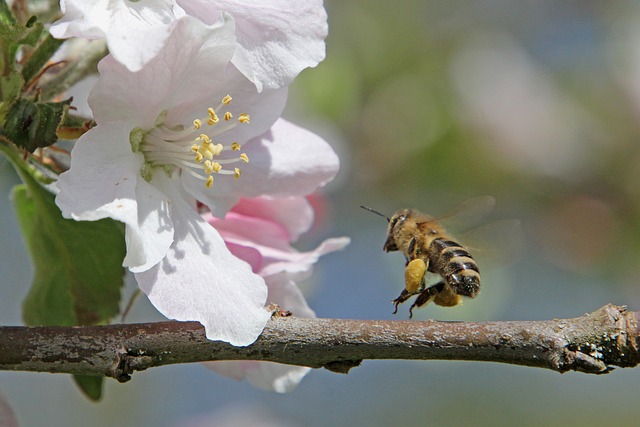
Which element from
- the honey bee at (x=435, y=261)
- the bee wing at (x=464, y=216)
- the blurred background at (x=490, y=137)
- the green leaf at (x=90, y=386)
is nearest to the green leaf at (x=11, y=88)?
the green leaf at (x=90, y=386)

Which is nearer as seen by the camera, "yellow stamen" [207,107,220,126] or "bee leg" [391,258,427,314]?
"yellow stamen" [207,107,220,126]

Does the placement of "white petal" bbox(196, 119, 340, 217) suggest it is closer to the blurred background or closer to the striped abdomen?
the striped abdomen

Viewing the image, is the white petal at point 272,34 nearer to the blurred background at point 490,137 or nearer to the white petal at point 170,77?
the white petal at point 170,77

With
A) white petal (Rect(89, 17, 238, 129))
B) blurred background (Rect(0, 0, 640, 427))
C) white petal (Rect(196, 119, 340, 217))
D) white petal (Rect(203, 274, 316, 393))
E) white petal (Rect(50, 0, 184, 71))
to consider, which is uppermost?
white petal (Rect(50, 0, 184, 71))

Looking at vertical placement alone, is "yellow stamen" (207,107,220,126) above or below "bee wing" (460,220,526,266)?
above

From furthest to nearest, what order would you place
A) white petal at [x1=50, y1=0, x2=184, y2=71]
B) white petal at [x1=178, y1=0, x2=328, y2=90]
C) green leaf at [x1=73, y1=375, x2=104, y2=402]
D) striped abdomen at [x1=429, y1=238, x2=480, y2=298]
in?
striped abdomen at [x1=429, y1=238, x2=480, y2=298] → green leaf at [x1=73, y1=375, x2=104, y2=402] → white petal at [x1=178, y1=0, x2=328, y2=90] → white petal at [x1=50, y1=0, x2=184, y2=71]

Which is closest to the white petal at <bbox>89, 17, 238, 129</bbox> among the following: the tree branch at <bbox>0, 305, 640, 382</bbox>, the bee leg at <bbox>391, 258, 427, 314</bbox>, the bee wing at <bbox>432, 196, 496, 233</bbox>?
the tree branch at <bbox>0, 305, 640, 382</bbox>

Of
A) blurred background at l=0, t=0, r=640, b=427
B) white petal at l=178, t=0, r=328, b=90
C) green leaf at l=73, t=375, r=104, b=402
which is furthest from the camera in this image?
blurred background at l=0, t=0, r=640, b=427

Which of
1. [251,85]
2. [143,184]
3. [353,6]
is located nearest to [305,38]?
[251,85]

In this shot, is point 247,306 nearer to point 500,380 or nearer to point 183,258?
point 183,258
